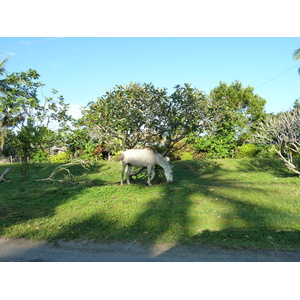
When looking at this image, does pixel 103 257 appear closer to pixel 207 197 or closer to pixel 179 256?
pixel 179 256

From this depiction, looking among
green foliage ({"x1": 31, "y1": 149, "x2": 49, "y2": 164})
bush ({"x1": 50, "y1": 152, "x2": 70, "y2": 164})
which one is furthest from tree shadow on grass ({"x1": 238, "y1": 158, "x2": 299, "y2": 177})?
green foliage ({"x1": 31, "y1": 149, "x2": 49, "y2": 164})

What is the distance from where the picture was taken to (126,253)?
5273 millimetres

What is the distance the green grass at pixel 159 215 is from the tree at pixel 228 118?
414 cm

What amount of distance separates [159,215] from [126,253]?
2359 mm

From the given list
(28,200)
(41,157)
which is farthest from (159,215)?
(41,157)

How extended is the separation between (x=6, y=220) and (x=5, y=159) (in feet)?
121

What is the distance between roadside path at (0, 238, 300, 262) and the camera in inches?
193

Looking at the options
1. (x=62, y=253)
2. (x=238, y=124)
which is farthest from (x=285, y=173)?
(x=62, y=253)

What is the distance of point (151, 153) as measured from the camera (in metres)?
12.0

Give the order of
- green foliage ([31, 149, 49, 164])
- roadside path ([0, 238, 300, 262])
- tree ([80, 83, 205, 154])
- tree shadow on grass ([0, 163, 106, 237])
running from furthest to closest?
green foliage ([31, 149, 49, 164]) → tree ([80, 83, 205, 154]) → tree shadow on grass ([0, 163, 106, 237]) → roadside path ([0, 238, 300, 262])

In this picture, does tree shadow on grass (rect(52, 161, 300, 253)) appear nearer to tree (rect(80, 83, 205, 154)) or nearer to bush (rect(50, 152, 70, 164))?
tree (rect(80, 83, 205, 154))

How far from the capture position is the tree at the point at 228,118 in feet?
42.8

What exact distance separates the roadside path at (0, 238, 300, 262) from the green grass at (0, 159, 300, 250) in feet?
0.98

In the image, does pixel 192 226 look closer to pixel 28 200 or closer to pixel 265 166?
pixel 28 200
